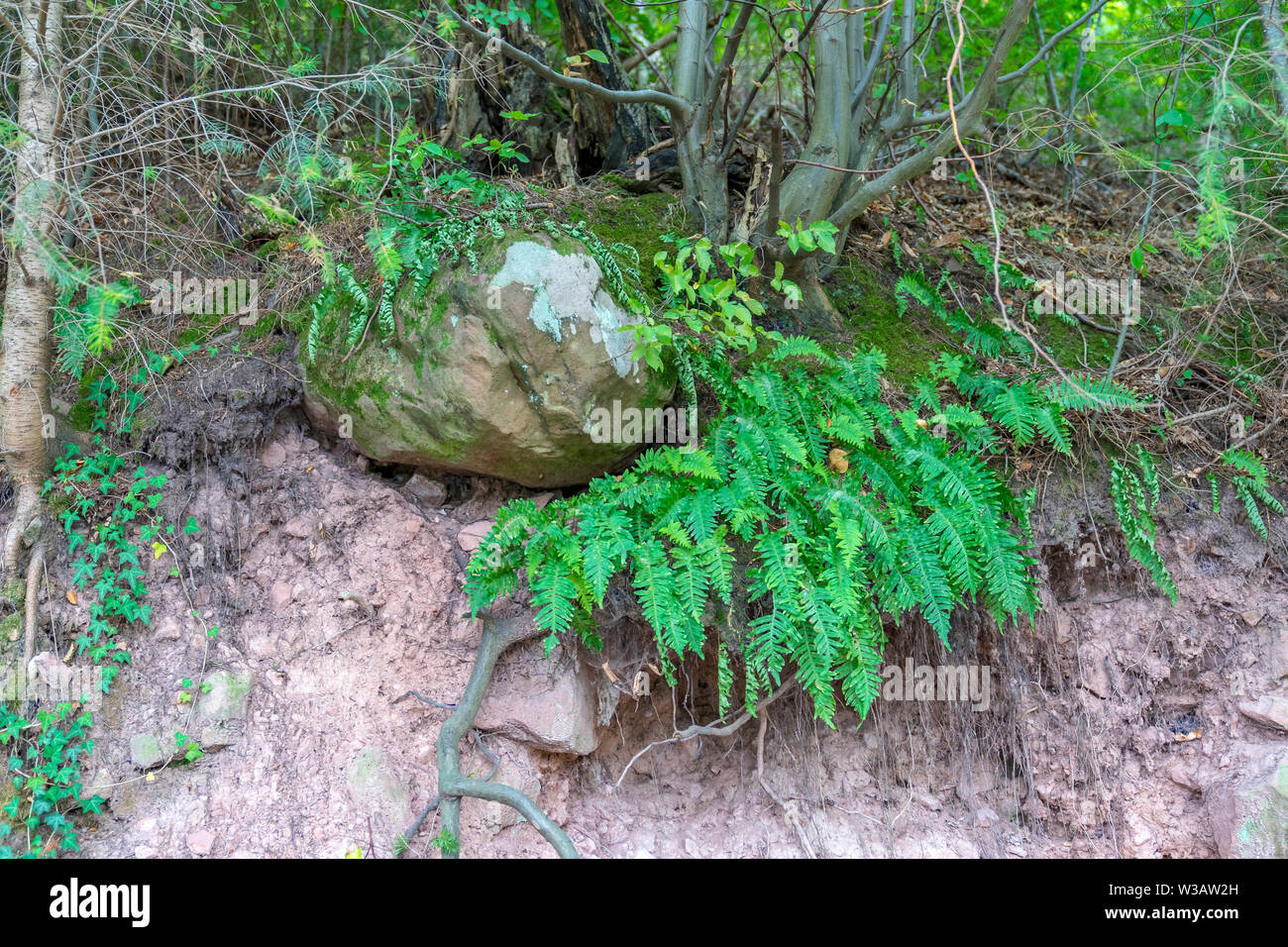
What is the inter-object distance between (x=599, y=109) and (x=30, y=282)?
11.7 ft

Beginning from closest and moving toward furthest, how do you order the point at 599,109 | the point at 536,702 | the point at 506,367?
the point at 506,367 < the point at 536,702 < the point at 599,109

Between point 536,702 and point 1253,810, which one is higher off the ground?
point 536,702

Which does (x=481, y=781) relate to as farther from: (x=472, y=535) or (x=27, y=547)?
(x=27, y=547)

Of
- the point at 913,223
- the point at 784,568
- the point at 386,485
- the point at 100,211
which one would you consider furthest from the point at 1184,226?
the point at 100,211

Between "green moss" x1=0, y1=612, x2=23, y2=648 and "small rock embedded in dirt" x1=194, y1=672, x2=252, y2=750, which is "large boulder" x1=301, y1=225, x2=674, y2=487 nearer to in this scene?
"small rock embedded in dirt" x1=194, y1=672, x2=252, y2=750

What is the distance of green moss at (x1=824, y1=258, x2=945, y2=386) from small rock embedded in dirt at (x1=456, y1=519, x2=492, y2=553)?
2.53 metres

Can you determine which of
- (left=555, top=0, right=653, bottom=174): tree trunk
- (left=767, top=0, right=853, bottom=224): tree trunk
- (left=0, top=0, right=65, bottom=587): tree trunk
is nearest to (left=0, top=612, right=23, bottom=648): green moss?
(left=0, top=0, right=65, bottom=587): tree trunk

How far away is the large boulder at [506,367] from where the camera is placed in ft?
14.1

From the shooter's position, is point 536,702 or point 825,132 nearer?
point 536,702

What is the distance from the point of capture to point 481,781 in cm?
412

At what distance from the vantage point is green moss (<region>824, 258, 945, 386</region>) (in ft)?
17.1

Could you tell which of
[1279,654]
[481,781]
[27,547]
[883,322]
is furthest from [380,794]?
[1279,654]

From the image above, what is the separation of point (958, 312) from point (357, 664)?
4.21 m

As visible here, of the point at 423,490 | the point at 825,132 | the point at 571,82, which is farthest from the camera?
the point at 825,132
